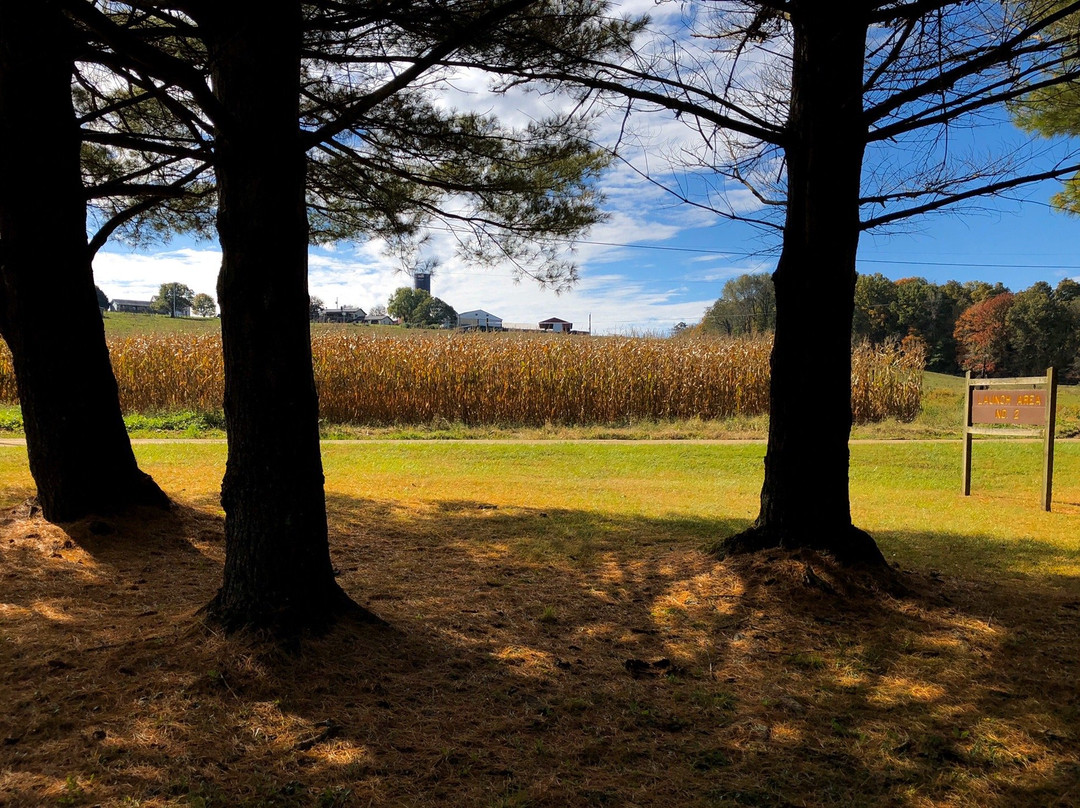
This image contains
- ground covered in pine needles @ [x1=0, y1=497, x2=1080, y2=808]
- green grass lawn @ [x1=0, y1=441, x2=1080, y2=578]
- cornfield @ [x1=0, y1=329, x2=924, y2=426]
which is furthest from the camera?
cornfield @ [x1=0, y1=329, x2=924, y2=426]

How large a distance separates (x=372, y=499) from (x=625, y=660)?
4790mm

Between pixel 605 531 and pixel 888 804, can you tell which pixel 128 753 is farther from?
pixel 605 531

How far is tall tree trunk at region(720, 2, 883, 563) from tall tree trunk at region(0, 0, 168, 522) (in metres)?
4.66

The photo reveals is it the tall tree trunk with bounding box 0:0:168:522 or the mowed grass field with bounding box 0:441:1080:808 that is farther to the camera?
the tall tree trunk with bounding box 0:0:168:522

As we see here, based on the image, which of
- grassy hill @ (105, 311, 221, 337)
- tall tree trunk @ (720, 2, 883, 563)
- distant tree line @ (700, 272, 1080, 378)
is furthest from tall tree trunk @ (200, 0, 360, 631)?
distant tree line @ (700, 272, 1080, 378)

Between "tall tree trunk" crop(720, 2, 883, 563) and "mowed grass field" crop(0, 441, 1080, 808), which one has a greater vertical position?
"tall tree trunk" crop(720, 2, 883, 563)

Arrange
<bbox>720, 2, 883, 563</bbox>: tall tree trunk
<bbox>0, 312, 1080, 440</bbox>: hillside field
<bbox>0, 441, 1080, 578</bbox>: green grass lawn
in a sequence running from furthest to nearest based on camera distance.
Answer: <bbox>0, 312, 1080, 440</bbox>: hillside field < <bbox>0, 441, 1080, 578</bbox>: green grass lawn < <bbox>720, 2, 883, 563</bbox>: tall tree trunk

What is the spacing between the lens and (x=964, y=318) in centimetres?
4547

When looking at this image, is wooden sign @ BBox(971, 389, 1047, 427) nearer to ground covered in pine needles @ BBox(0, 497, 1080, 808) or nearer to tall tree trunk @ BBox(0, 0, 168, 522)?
ground covered in pine needles @ BBox(0, 497, 1080, 808)

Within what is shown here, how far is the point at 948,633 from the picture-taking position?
3.58 meters

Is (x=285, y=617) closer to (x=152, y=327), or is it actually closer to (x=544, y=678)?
(x=544, y=678)

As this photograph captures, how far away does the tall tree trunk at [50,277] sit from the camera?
4758mm

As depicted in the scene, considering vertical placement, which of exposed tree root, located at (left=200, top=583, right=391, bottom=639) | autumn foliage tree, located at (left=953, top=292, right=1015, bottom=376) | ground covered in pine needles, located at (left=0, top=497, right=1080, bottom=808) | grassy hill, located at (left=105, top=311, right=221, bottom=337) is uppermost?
autumn foliage tree, located at (left=953, top=292, right=1015, bottom=376)

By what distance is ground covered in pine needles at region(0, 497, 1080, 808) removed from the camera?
224cm
